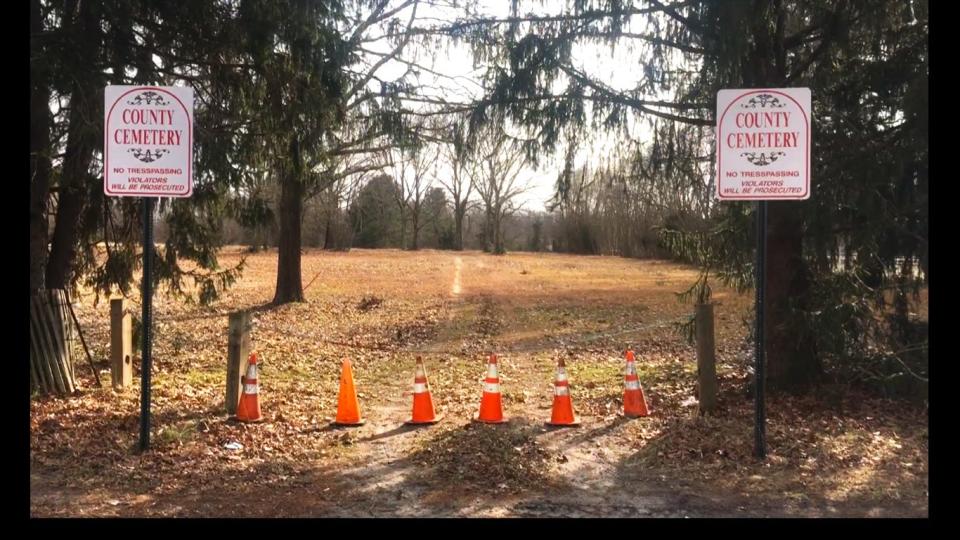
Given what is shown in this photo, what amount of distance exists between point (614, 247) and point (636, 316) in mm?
56386

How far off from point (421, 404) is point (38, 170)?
5.27m

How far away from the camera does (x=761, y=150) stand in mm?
6461

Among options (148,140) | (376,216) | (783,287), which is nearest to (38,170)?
(148,140)

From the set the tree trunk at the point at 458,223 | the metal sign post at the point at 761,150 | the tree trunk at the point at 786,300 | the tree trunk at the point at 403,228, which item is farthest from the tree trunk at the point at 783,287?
the tree trunk at the point at 458,223

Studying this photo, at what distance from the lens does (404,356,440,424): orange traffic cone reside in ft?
26.0

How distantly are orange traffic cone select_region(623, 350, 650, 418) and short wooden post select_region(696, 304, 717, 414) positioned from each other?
0.66 meters

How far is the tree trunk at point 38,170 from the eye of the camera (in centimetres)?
834

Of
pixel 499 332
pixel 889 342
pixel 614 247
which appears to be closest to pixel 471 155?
pixel 889 342

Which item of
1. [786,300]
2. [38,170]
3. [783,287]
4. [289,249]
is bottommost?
[786,300]

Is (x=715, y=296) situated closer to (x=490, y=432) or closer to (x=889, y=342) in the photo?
(x=889, y=342)

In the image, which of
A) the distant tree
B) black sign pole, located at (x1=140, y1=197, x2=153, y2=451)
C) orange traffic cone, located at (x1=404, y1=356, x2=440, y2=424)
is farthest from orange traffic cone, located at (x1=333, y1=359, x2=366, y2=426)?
the distant tree

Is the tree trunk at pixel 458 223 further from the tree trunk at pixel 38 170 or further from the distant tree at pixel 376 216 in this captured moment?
the tree trunk at pixel 38 170

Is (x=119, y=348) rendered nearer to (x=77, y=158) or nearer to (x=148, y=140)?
(x=77, y=158)

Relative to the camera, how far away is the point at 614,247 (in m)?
75.4
